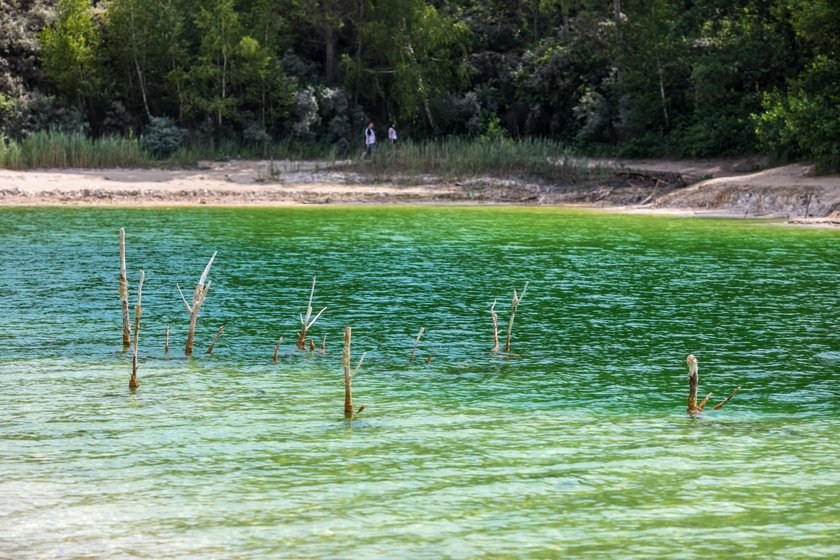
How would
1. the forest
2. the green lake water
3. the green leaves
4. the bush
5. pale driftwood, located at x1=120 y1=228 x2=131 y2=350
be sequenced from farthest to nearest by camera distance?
the green leaves → the bush → the forest → pale driftwood, located at x1=120 y1=228 x2=131 y2=350 → the green lake water

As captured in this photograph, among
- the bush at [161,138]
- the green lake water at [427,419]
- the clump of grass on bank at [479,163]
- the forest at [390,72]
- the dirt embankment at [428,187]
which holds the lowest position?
the green lake water at [427,419]

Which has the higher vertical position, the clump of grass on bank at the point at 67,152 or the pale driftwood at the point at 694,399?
the clump of grass on bank at the point at 67,152

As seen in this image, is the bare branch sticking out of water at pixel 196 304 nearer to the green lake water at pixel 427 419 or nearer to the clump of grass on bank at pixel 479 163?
the green lake water at pixel 427 419

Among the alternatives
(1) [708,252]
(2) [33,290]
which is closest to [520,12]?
(1) [708,252]

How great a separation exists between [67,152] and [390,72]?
17.5 meters

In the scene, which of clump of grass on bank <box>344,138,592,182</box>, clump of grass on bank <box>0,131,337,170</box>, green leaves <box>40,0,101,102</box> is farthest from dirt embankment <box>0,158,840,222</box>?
green leaves <box>40,0,101,102</box>

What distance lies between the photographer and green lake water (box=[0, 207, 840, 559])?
8844 millimetres

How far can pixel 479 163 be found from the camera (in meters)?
49.8

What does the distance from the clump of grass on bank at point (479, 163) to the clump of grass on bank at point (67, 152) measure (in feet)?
32.1

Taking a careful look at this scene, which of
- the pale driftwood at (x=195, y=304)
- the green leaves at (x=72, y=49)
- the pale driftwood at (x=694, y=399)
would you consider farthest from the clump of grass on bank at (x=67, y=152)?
the pale driftwood at (x=694, y=399)

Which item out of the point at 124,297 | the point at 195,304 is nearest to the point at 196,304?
the point at 195,304

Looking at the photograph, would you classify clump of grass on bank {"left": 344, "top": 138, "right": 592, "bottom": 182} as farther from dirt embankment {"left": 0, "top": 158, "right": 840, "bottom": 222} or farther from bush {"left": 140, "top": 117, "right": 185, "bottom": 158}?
bush {"left": 140, "top": 117, "right": 185, "bottom": 158}

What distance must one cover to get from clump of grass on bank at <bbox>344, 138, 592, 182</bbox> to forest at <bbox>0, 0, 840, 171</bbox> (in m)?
6.04

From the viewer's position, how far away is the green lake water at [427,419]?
8.84 m
